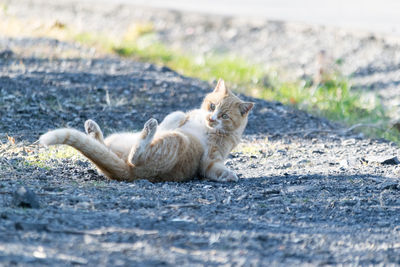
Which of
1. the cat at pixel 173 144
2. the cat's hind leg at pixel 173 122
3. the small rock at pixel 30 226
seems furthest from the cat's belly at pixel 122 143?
the small rock at pixel 30 226

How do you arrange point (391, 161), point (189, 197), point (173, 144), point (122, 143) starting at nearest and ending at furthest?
point (189, 197) < point (173, 144) < point (122, 143) < point (391, 161)

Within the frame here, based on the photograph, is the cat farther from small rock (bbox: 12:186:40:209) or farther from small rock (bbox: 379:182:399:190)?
small rock (bbox: 379:182:399:190)

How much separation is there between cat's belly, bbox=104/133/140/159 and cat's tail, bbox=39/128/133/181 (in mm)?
175

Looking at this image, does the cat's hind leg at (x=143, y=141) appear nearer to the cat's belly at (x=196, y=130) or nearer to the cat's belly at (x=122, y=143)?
the cat's belly at (x=122, y=143)

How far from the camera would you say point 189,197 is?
4156mm

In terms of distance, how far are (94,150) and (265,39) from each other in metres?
7.62

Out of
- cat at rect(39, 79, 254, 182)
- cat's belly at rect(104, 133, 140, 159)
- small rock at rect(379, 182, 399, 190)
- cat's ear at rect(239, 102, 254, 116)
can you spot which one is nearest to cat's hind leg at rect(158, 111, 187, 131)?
cat at rect(39, 79, 254, 182)

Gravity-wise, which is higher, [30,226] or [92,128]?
[92,128]

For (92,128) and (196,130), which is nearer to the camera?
(92,128)

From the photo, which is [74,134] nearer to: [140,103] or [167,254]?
[167,254]

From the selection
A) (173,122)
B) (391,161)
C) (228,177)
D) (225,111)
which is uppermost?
(225,111)

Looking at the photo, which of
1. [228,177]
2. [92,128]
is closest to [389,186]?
[228,177]

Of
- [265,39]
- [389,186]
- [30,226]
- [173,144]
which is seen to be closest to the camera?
[30,226]

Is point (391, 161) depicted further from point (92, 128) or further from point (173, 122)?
point (92, 128)
